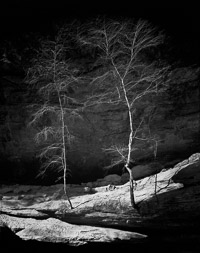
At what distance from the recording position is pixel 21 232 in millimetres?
9039

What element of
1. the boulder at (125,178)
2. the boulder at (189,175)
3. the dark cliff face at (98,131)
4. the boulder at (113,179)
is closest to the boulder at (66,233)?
the boulder at (189,175)

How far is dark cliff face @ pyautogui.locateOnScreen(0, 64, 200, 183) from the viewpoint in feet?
46.6

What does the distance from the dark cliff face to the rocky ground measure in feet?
12.3

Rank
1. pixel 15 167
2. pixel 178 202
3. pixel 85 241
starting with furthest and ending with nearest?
pixel 15 167 → pixel 178 202 → pixel 85 241

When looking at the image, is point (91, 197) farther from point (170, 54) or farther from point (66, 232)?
point (170, 54)

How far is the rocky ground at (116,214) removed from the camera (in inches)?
339

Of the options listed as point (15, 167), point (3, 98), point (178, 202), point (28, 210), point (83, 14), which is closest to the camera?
point (178, 202)

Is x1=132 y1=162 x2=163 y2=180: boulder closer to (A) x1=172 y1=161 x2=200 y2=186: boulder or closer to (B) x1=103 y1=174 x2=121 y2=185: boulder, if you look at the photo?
(B) x1=103 y1=174 x2=121 y2=185: boulder

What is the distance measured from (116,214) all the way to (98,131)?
23.5ft

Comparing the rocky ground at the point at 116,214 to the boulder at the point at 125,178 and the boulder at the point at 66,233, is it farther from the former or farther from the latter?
the boulder at the point at 125,178

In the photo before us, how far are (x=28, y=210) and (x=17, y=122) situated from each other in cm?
736

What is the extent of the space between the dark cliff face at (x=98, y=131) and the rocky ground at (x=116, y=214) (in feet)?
12.3

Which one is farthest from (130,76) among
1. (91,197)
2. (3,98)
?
(3,98)

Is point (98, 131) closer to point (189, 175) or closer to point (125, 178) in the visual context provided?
point (125, 178)
